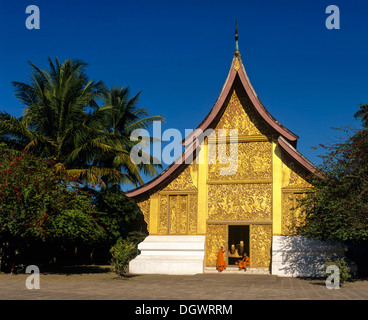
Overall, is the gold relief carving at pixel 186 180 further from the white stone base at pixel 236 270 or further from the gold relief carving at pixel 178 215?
the white stone base at pixel 236 270

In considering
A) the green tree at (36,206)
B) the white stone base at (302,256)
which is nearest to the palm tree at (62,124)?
the green tree at (36,206)

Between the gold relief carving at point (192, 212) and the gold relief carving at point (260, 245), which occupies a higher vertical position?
the gold relief carving at point (192, 212)

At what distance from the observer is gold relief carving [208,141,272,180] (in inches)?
706

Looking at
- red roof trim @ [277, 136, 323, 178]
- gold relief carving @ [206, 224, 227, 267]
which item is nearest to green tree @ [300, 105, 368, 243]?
red roof trim @ [277, 136, 323, 178]

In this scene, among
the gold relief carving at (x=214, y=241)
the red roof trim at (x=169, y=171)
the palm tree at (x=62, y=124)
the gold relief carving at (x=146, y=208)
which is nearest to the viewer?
the gold relief carving at (x=214, y=241)

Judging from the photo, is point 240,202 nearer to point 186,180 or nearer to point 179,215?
point 186,180

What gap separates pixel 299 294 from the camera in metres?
10.5

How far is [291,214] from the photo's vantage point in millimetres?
17281

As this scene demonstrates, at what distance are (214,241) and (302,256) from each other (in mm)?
3409

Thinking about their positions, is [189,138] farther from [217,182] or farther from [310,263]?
[310,263]

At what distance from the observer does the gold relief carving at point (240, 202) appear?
17688 mm

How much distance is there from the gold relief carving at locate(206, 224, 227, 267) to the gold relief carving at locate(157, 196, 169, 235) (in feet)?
5.67

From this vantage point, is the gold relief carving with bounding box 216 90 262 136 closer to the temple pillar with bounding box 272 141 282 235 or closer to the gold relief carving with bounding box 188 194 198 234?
the temple pillar with bounding box 272 141 282 235

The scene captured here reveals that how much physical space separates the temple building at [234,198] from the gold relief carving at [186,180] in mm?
40
